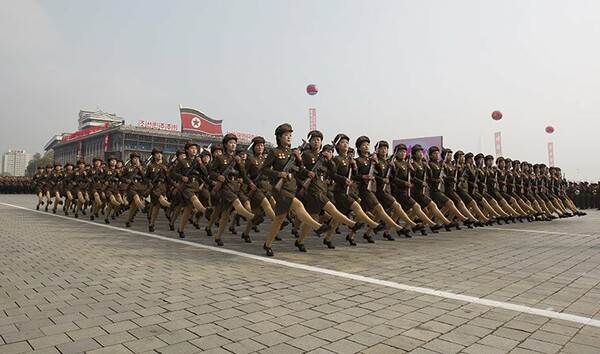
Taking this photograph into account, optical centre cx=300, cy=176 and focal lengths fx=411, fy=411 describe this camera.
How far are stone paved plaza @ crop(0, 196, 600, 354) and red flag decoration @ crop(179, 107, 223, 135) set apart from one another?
237ft

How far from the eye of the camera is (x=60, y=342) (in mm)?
2938

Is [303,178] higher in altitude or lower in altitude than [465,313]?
higher

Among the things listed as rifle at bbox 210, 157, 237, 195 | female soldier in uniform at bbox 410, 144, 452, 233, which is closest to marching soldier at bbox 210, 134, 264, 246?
rifle at bbox 210, 157, 237, 195

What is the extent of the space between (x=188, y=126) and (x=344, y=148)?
2866 inches

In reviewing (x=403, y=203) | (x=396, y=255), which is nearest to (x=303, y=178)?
(x=396, y=255)

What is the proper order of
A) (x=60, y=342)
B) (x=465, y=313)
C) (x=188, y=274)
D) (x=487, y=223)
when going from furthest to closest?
(x=487, y=223) < (x=188, y=274) < (x=465, y=313) < (x=60, y=342)

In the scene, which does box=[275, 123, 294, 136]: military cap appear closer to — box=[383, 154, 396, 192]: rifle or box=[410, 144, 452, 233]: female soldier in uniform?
box=[383, 154, 396, 192]: rifle

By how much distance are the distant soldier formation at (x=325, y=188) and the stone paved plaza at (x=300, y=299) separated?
954 mm

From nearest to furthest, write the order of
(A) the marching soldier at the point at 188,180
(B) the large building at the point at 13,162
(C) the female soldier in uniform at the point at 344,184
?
(C) the female soldier in uniform at the point at 344,184 < (A) the marching soldier at the point at 188,180 < (B) the large building at the point at 13,162

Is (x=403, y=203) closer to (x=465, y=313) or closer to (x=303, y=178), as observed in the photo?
(x=303, y=178)

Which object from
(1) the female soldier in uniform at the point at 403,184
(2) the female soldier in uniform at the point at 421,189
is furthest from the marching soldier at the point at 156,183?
(2) the female soldier in uniform at the point at 421,189

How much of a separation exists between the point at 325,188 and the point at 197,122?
7463 centimetres

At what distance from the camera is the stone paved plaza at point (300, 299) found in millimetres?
2955

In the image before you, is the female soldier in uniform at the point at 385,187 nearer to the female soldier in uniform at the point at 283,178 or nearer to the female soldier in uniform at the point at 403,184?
the female soldier in uniform at the point at 403,184
